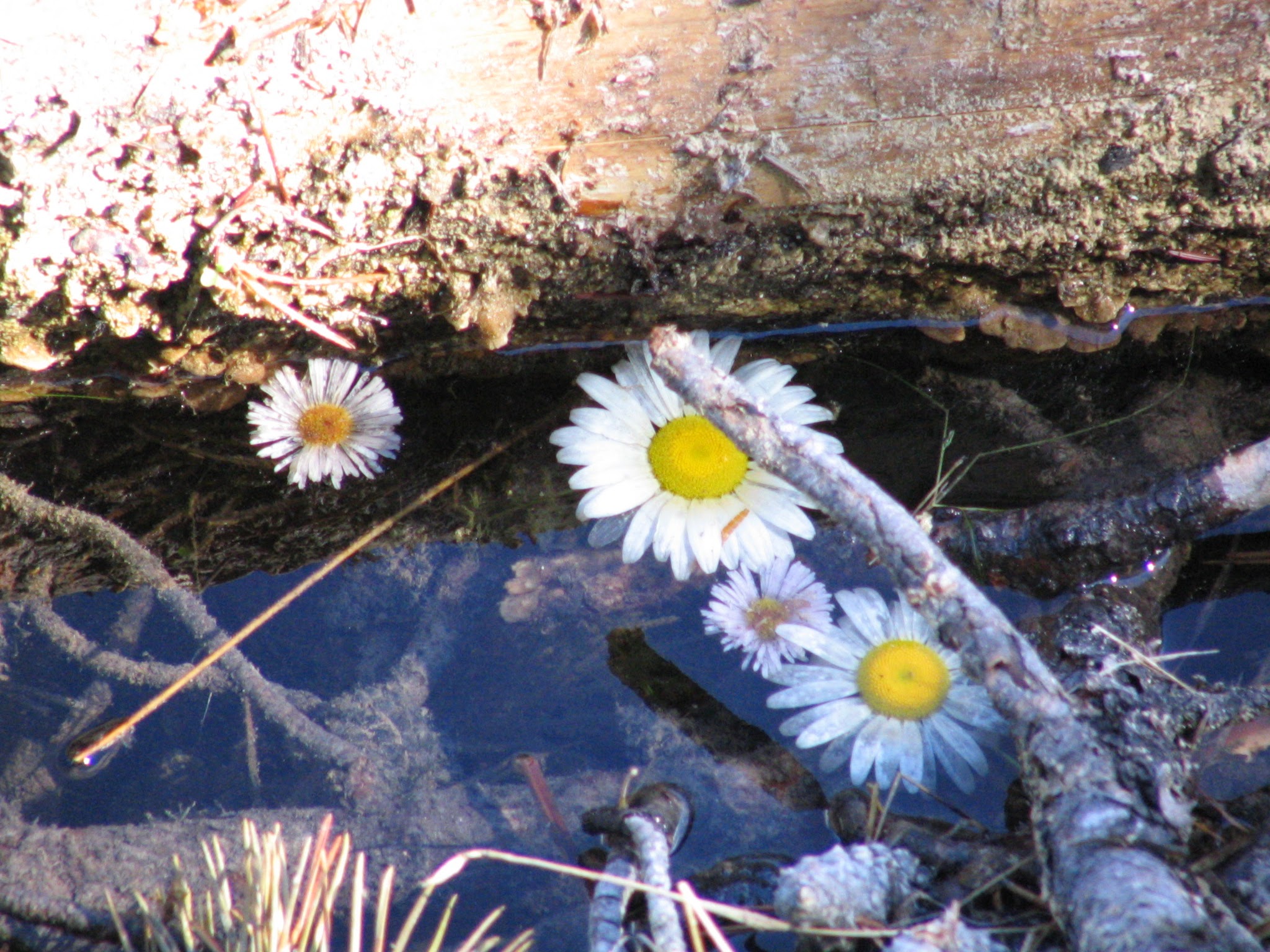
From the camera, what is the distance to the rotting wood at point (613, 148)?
146 centimetres

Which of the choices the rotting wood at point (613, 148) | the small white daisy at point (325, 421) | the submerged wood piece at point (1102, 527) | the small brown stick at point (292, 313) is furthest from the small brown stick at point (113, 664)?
the submerged wood piece at point (1102, 527)

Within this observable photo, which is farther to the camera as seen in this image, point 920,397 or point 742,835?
point 920,397

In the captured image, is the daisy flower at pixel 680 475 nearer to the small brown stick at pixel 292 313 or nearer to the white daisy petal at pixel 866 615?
the white daisy petal at pixel 866 615

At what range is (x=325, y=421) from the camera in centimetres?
196

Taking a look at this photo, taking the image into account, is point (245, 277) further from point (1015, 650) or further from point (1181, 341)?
point (1181, 341)

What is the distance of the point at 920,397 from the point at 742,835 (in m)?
1.07

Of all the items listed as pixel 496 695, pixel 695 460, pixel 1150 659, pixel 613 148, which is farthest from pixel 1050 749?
pixel 613 148

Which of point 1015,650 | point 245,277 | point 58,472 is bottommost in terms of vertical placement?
point 1015,650

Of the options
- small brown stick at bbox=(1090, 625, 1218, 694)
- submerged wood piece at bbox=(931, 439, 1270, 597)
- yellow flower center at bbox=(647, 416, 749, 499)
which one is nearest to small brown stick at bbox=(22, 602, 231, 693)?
yellow flower center at bbox=(647, 416, 749, 499)

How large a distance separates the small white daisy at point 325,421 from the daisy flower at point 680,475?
452 mm

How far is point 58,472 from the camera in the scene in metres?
2.02

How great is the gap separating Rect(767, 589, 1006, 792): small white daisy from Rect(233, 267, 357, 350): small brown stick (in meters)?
1.10

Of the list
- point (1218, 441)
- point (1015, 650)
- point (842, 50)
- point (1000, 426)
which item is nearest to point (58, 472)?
point (842, 50)

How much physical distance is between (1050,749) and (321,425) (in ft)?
5.10
